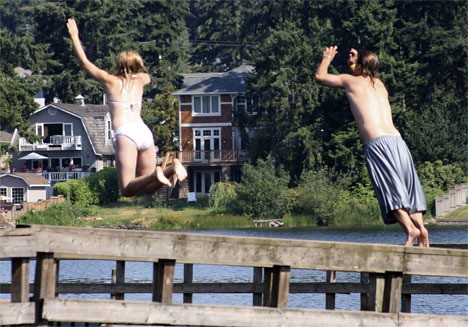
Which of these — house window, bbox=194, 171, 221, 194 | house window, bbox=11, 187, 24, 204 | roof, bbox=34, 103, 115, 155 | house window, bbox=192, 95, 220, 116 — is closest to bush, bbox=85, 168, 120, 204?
house window, bbox=11, 187, 24, 204

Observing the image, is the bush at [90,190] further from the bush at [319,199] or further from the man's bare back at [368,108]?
the man's bare back at [368,108]

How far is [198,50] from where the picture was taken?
112m

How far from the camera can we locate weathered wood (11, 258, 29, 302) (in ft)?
29.3

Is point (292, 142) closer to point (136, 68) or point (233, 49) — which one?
point (233, 49)

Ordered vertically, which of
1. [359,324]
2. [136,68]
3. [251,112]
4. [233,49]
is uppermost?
[233,49]

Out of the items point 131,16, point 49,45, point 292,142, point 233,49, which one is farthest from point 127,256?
point 233,49

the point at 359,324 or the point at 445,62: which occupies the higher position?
the point at 445,62

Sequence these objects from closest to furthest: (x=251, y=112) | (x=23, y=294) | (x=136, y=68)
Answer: (x=23, y=294), (x=136, y=68), (x=251, y=112)

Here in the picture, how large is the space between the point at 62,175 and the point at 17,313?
7679 cm

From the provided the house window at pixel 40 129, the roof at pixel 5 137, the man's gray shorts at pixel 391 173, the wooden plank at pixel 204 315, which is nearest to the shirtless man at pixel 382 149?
the man's gray shorts at pixel 391 173

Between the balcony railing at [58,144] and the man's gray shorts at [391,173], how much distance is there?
257ft

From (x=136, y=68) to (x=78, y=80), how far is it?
80.5 metres

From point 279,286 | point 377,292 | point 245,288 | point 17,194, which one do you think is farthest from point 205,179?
point 279,286

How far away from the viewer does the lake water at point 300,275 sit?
28214mm
